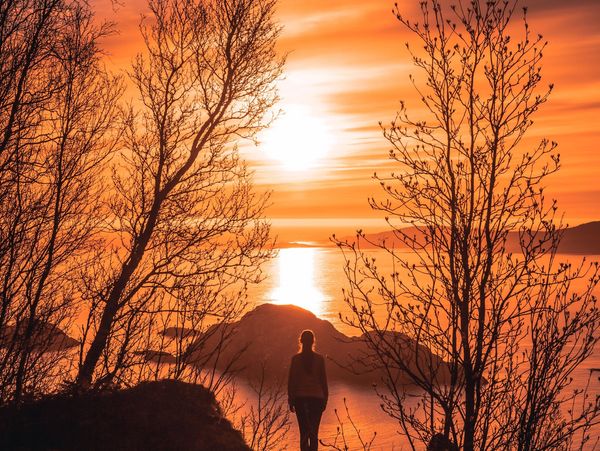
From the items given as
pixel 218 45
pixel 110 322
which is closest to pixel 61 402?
pixel 110 322

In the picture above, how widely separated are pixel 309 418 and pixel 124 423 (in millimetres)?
3220

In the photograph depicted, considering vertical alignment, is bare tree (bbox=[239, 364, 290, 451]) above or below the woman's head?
below

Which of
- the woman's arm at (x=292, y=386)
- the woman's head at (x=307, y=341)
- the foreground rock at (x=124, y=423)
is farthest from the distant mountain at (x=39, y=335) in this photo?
the woman's head at (x=307, y=341)

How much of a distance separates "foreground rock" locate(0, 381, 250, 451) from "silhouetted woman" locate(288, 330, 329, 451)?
1.50m

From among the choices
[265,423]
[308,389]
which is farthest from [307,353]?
[265,423]

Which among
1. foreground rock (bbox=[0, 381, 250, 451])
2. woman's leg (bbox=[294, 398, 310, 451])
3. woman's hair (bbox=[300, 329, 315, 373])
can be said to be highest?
woman's hair (bbox=[300, 329, 315, 373])

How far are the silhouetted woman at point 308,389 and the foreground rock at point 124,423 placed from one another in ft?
4.93

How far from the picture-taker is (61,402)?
8.79 m

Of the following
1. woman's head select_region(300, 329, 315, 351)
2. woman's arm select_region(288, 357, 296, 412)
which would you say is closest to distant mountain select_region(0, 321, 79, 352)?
woman's arm select_region(288, 357, 296, 412)

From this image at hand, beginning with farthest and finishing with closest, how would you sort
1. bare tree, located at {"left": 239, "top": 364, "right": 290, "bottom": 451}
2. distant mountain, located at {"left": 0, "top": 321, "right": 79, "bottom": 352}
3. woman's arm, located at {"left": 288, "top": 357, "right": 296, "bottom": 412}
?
distant mountain, located at {"left": 0, "top": 321, "right": 79, "bottom": 352} → bare tree, located at {"left": 239, "top": 364, "right": 290, "bottom": 451} → woman's arm, located at {"left": 288, "top": 357, "right": 296, "bottom": 412}

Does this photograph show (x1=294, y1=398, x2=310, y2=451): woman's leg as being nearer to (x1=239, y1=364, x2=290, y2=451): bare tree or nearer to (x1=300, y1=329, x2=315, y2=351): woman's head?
(x1=239, y1=364, x2=290, y2=451): bare tree

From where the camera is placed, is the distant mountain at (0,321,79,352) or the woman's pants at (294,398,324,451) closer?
the woman's pants at (294,398,324,451)

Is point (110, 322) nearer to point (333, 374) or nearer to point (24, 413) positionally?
point (24, 413)

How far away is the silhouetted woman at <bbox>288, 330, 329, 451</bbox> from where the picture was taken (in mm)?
10305
